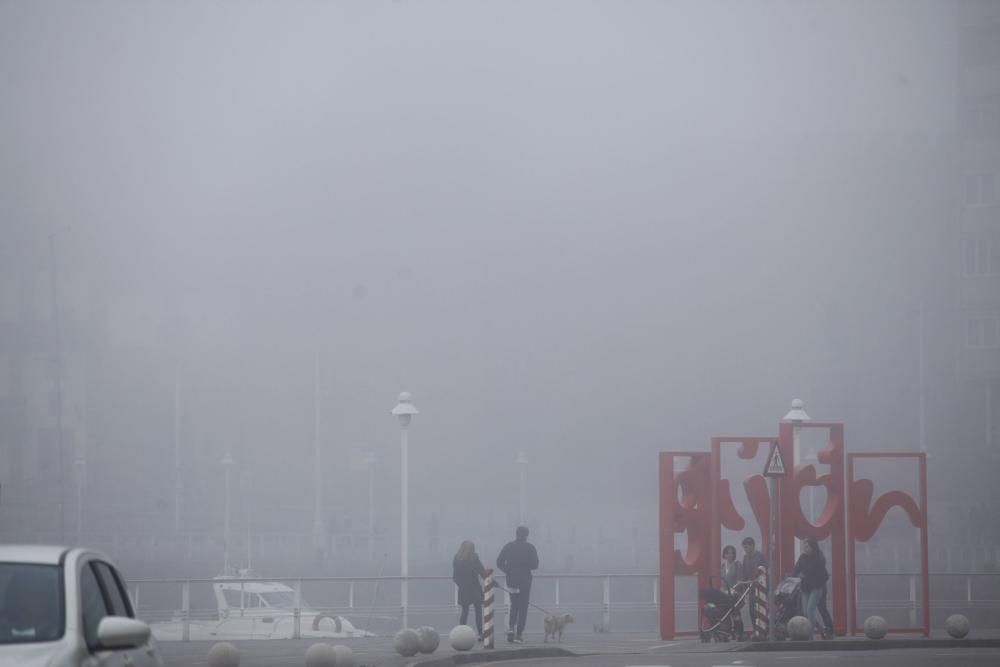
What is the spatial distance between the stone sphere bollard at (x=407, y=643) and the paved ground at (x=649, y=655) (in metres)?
0.22

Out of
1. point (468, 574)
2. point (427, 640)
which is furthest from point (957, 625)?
point (427, 640)

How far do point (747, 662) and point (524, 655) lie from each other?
13.0 ft

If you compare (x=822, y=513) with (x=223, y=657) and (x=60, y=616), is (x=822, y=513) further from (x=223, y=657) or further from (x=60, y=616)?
(x=60, y=616)

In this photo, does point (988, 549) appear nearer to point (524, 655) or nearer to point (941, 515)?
point (941, 515)

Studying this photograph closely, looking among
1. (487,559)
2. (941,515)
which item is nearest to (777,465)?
(941,515)

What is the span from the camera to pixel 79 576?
716 centimetres

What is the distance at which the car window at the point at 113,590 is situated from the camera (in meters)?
7.75

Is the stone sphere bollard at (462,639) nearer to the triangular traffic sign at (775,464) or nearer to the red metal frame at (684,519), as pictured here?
the red metal frame at (684,519)

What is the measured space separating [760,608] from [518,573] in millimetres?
4197

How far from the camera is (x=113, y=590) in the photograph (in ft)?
26.1

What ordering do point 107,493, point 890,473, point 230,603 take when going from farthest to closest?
point 107,493
point 890,473
point 230,603

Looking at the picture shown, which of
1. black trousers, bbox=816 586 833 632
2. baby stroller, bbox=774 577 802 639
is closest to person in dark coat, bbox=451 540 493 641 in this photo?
baby stroller, bbox=774 577 802 639

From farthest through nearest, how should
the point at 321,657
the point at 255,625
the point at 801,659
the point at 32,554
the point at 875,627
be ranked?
the point at 255,625 → the point at 875,627 → the point at 801,659 → the point at 321,657 → the point at 32,554

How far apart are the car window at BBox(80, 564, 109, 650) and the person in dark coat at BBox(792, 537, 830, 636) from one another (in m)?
19.4
